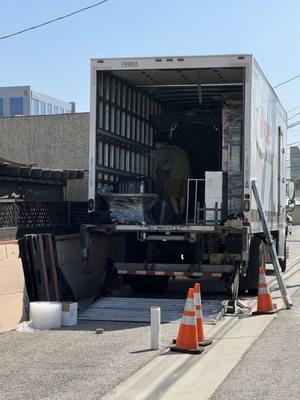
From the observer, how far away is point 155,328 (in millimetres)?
7484

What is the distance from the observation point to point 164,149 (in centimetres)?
1357

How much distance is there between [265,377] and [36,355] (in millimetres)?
2685

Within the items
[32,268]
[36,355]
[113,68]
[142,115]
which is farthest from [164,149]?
[36,355]

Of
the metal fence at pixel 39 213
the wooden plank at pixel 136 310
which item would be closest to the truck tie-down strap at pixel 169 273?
the wooden plank at pixel 136 310

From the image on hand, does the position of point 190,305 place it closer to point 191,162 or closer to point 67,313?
point 67,313

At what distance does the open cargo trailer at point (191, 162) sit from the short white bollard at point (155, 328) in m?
3.18

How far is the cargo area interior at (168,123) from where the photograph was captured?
37.5 feet

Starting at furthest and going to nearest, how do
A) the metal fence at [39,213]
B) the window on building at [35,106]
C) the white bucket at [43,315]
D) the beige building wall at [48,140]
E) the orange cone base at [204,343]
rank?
the window on building at [35,106], the beige building wall at [48,140], the metal fence at [39,213], the white bucket at [43,315], the orange cone base at [204,343]

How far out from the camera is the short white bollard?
24.5 ft

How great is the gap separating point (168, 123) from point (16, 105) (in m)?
32.8

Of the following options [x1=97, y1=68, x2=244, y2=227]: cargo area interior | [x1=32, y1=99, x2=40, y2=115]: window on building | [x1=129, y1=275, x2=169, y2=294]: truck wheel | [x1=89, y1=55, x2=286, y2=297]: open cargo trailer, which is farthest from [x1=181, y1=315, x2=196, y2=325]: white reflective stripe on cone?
Answer: [x1=32, y1=99, x2=40, y2=115]: window on building

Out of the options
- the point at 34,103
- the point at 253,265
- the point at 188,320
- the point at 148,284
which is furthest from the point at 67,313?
the point at 34,103

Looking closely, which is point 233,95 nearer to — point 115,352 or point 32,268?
point 32,268

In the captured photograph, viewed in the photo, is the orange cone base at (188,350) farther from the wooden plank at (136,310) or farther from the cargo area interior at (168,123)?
the cargo area interior at (168,123)
